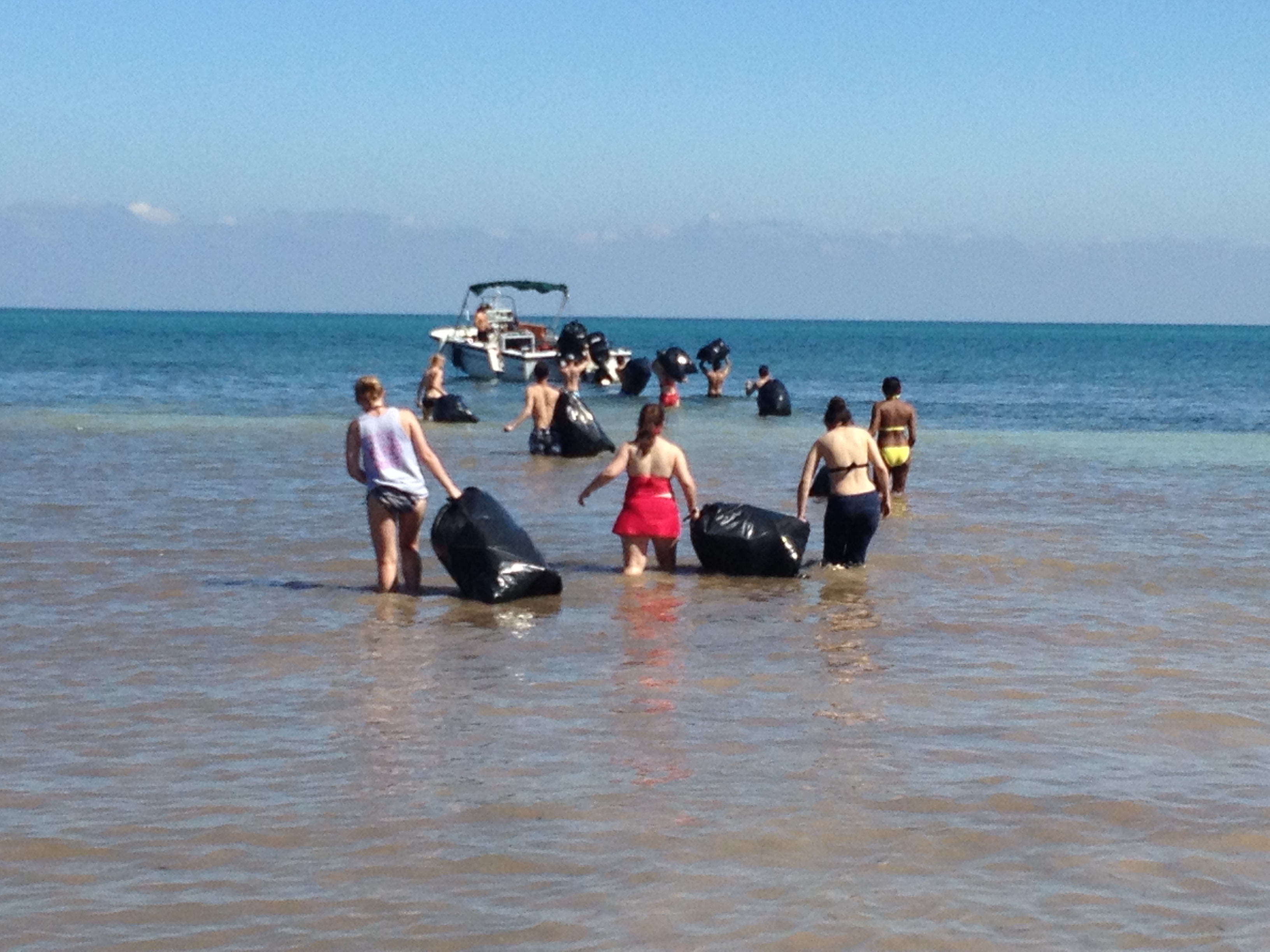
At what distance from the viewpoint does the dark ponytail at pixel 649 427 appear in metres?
10.4

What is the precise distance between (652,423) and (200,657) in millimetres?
3363

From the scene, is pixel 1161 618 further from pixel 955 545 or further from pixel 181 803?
pixel 181 803

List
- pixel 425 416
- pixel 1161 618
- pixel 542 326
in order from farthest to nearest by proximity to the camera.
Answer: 1. pixel 542 326
2. pixel 425 416
3. pixel 1161 618

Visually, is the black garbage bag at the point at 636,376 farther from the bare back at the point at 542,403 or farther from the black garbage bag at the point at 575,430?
the bare back at the point at 542,403

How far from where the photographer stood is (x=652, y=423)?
1048 centimetres

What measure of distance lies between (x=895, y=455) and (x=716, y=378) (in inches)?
875

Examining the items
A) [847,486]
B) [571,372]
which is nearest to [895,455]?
[847,486]

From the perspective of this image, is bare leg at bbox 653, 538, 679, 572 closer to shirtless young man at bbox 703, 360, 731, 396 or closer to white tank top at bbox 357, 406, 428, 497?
white tank top at bbox 357, 406, 428, 497

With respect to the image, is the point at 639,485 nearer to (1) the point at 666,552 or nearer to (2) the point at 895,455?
(1) the point at 666,552

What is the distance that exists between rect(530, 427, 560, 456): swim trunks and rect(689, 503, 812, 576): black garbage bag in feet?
33.7

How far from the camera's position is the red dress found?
1084 centimetres

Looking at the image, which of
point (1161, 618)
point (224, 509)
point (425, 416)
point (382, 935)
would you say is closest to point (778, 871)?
point (382, 935)

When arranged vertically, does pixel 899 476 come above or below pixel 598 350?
below

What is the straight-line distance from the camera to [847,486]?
11.0 meters
